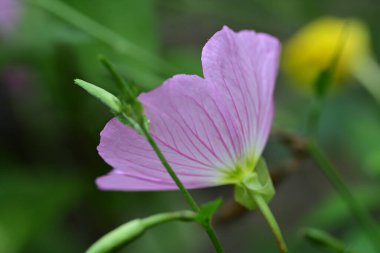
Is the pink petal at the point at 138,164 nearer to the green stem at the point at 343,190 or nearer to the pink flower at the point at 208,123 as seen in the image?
the pink flower at the point at 208,123

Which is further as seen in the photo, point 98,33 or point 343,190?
point 98,33

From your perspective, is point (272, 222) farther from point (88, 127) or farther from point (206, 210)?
point (88, 127)

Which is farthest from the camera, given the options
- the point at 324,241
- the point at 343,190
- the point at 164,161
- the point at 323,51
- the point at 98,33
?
the point at 323,51

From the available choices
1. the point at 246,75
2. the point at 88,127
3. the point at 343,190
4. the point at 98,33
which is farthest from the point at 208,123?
the point at 88,127

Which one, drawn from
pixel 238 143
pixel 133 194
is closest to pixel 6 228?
pixel 133 194

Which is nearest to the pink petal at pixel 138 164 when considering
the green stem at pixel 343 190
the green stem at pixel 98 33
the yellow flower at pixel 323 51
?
the green stem at pixel 343 190

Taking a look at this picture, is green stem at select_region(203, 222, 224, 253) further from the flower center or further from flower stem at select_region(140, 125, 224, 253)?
the flower center
